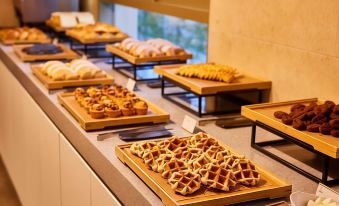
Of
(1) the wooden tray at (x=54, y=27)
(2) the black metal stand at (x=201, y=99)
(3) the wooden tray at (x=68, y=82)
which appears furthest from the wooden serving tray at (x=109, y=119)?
(1) the wooden tray at (x=54, y=27)

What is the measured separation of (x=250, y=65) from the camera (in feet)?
6.45

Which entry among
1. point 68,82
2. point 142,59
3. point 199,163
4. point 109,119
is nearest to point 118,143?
point 109,119

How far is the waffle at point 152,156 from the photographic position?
126 cm

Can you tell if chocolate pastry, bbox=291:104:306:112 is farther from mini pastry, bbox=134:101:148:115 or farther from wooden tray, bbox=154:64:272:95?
mini pastry, bbox=134:101:148:115

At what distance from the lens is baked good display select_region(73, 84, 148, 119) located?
1707 mm

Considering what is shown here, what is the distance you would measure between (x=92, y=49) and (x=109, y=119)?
4.97 feet

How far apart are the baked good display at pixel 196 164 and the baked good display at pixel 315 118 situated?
0.19 meters

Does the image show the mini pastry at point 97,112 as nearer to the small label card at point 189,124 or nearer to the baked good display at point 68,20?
the small label card at point 189,124

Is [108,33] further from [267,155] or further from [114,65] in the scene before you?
[267,155]

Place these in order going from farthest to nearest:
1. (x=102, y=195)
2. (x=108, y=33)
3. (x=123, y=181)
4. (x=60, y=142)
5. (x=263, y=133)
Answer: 1. (x=108, y=33)
2. (x=60, y=142)
3. (x=263, y=133)
4. (x=102, y=195)
5. (x=123, y=181)

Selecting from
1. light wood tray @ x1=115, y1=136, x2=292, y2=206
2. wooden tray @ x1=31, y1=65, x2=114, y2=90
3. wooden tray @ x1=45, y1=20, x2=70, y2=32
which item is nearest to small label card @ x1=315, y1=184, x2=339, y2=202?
light wood tray @ x1=115, y1=136, x2=292, y2=206

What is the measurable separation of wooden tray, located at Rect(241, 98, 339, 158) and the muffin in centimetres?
43

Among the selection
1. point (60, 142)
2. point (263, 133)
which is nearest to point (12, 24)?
point (60, 142)

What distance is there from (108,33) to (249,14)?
4.14 feet
